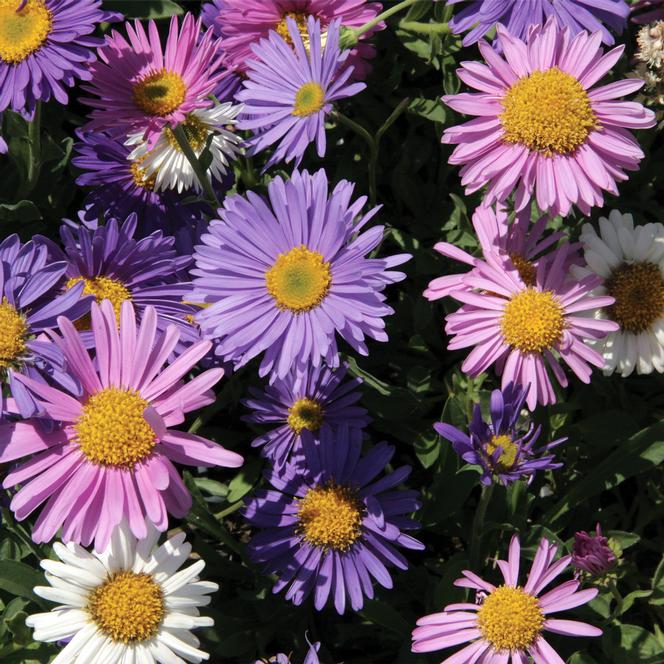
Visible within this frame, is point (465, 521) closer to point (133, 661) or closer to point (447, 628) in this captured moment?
point (447, 628)

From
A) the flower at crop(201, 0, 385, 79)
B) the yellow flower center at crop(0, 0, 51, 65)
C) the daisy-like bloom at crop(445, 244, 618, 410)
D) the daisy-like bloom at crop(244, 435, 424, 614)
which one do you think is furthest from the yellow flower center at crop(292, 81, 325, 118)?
the daisy-like bloom at crop(244, 435, 424, 614)

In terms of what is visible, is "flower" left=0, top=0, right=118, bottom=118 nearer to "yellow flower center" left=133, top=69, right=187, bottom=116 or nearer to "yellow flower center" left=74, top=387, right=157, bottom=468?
"yellow flower center" left=133, top=69, right=187, bottom=116

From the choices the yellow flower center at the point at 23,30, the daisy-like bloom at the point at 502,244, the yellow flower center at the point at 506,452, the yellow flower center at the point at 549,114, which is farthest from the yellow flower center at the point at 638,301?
the yellow flower center at the point at 23,30

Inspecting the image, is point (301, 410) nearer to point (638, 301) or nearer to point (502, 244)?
point (502, 244)

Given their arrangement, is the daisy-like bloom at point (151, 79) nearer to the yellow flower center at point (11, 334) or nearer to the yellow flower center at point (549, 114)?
the yellow flower center at point (11, 334)

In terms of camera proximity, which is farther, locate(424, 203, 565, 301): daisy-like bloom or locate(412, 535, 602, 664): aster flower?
locate(424, 203, 565, 301): daisy-like bloom

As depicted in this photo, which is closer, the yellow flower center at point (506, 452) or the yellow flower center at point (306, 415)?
the yellow flower center at point (506, 452)
